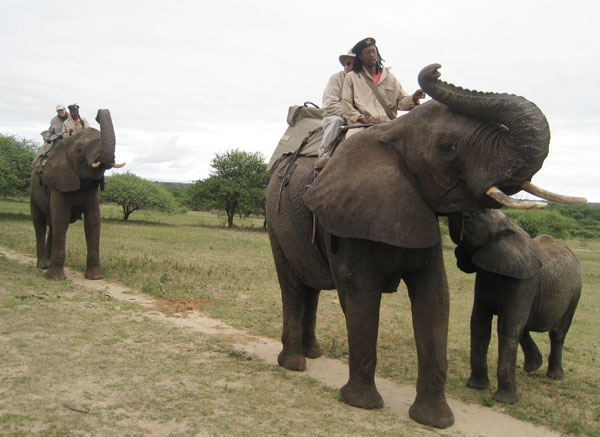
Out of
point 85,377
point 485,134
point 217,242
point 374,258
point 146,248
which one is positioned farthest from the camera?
point 217,242

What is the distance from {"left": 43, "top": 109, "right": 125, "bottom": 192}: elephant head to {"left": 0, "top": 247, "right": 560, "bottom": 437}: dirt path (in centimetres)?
214

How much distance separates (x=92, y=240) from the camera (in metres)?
11.3

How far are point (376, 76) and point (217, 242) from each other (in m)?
17.4

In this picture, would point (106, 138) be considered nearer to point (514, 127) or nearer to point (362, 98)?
point (362, 98)

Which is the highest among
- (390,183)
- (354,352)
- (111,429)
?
(390,183)

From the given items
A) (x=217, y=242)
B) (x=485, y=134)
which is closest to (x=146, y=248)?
(x=217, y=242)

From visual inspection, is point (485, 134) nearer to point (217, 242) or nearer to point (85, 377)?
point (85, 377)

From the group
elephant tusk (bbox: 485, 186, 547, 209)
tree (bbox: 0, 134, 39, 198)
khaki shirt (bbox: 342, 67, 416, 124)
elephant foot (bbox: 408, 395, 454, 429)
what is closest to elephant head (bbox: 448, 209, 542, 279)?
khaki shirt (bbox: 342, 67, 416, 124)

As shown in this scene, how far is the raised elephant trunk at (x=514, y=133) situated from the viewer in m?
3.71

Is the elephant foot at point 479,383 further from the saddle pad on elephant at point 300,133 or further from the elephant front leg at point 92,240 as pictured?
the elephant front leg at point 92,240

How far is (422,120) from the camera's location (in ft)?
14.7

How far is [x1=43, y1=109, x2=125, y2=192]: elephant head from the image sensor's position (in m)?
10.4

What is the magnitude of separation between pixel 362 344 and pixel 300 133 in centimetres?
285

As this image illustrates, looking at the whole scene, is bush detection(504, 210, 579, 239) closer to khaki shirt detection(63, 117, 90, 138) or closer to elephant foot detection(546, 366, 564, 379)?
khaki shirt detection(63, 117, 90, 138)
